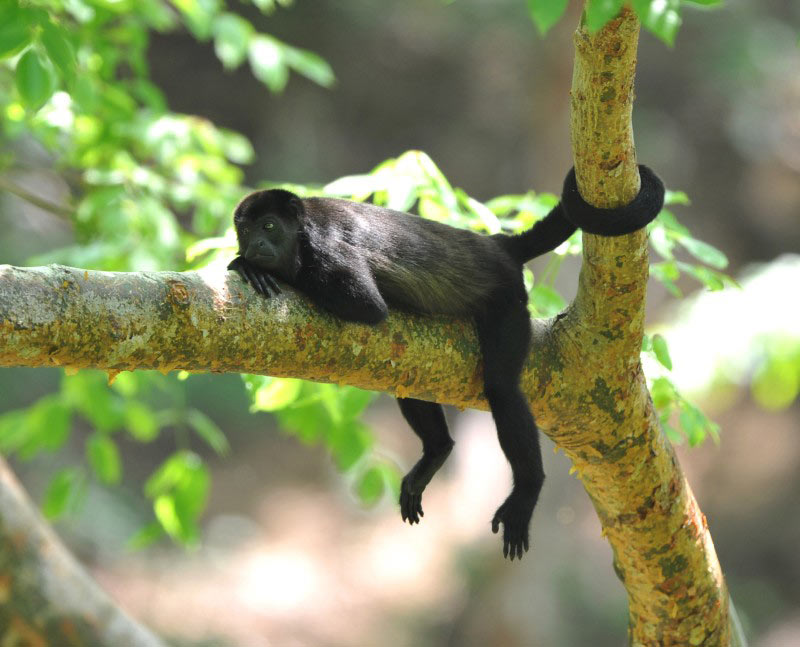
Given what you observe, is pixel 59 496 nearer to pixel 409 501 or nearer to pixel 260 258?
pixel 409 501

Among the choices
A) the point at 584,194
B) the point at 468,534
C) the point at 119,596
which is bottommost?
the point at 119,596

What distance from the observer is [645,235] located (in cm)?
296

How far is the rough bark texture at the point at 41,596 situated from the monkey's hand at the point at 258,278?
2.22m

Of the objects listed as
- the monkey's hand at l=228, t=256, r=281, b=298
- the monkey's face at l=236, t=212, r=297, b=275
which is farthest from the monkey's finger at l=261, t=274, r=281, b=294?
the monkey's face at l=236, t=212, r=297, b=275

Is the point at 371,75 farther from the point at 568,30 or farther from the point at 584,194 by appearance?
the point at 584,194

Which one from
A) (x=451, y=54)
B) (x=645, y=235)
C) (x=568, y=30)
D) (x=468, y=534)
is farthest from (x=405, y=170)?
(x=451, y=54)

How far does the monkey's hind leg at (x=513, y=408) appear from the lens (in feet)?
10.7

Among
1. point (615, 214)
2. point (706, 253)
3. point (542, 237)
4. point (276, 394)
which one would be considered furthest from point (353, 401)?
point (706, 253)

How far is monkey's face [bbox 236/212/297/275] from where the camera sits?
330 cm

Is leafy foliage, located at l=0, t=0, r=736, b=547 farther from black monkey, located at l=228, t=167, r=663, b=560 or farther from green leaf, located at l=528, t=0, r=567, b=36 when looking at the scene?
green leaf, located at l=528, t=0, r=567, b=36

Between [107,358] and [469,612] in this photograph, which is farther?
[469,612]

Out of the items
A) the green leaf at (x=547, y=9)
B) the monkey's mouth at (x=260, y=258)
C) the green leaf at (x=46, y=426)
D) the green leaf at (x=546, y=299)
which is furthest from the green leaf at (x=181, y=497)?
the green leaf at (x=547, y=9)

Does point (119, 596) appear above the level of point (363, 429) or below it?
below

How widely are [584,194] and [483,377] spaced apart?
2.58 feet
